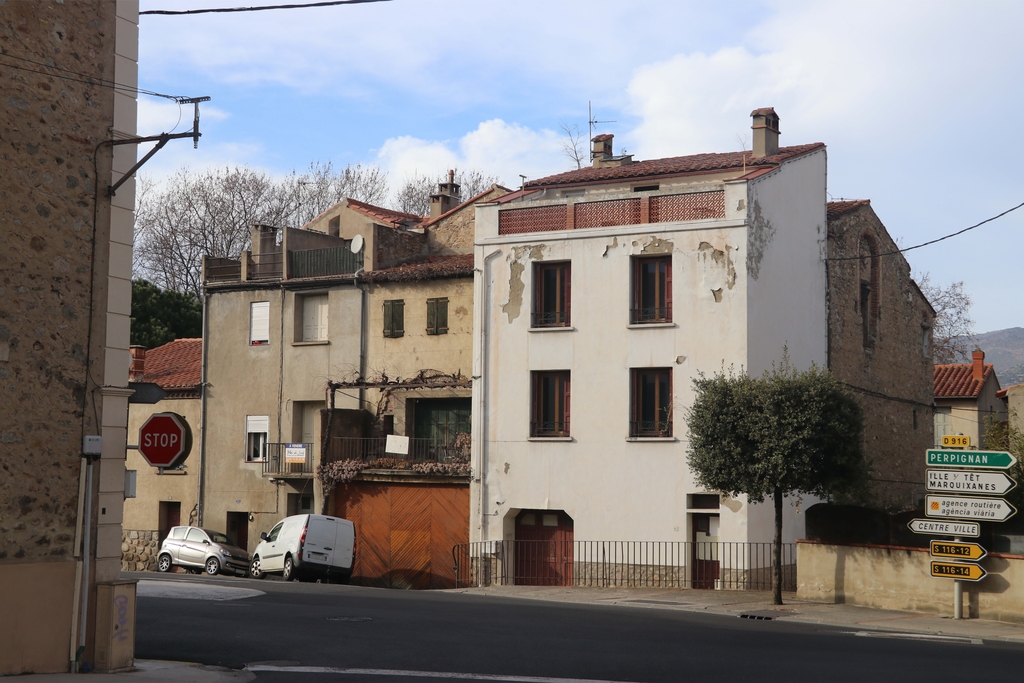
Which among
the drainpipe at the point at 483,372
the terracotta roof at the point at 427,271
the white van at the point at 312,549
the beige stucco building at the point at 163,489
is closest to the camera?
the white van at the point at 312,549

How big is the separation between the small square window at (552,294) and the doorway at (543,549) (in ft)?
16.2

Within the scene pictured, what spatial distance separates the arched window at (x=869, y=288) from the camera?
33.2 metres

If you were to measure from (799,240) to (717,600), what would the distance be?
10.6 meters

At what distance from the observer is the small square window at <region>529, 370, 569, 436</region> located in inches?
1145

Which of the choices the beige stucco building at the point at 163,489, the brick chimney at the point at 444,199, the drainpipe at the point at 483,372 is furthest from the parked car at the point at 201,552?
the brick chimney at the point at 444,199

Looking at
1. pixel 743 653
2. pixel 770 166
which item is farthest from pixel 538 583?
pixel 743 653

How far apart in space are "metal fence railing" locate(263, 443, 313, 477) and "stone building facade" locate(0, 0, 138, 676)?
20818 millimetres

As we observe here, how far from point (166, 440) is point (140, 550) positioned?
84.1ft

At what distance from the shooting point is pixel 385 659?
13.5 metres

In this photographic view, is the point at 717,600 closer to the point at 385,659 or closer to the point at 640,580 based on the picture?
the point at 640,580

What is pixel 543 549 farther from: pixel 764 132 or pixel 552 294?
pixel 764 132

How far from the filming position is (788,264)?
2905 cm

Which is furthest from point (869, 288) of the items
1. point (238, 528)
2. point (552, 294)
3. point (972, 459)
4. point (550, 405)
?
point (238, 528)

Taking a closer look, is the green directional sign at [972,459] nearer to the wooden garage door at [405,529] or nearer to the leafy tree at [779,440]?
the leafy tree at [779,440]
